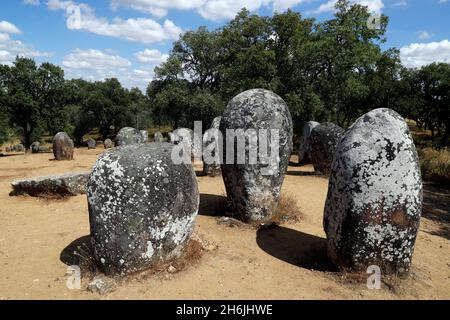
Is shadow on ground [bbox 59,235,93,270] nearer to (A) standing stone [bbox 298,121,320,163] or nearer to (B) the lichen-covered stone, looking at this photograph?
(B) the lichen-covered stone

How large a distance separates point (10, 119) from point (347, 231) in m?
32.8

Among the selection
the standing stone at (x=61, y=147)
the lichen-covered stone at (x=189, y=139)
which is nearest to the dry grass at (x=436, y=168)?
the lichen-covered stone at (x=189, y=139)

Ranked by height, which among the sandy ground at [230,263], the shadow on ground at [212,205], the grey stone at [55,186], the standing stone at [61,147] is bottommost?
the sandy ground at [230,263]

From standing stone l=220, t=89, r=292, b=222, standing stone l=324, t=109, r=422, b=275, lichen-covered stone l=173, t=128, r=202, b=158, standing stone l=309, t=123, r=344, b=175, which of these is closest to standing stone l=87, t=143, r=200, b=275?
standing stone l=220, t=89, r=292, b=222

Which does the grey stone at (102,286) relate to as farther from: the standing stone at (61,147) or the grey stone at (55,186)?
the standing stone at (61,147)

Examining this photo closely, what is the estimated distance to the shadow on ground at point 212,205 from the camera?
941cm

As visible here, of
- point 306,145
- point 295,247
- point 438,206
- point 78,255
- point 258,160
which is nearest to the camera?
point 78,255

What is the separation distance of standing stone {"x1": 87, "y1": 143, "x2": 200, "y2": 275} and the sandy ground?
45cm

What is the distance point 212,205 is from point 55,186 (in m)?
5.07

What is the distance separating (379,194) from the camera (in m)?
5.56

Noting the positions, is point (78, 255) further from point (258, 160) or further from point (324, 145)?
point (324, 145)

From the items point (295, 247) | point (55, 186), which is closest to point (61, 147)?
point (55, 186)

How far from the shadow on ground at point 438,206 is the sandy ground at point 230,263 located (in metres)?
0.03

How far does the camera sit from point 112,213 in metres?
5.55
